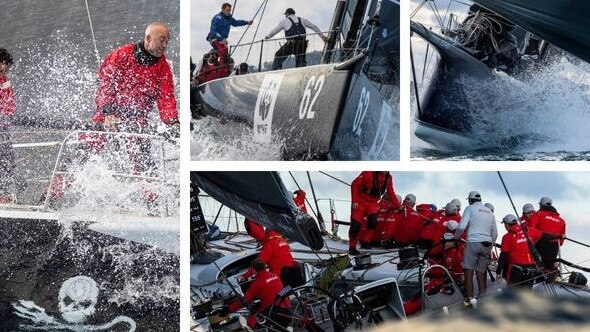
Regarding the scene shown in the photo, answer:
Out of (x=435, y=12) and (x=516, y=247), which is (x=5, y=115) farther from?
(x=516, y=247)

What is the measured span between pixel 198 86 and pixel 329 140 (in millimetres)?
647

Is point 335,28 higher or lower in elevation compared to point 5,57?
higher

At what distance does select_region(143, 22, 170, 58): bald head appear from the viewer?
4.24 m

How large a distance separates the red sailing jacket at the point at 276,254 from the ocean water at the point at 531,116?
739 mm

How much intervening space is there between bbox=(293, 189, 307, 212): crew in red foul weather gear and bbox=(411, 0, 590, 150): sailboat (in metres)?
0.61

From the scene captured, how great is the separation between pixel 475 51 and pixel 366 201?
908mm

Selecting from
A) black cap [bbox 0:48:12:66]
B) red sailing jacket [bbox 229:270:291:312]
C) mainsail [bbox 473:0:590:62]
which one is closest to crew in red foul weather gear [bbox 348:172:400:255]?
red sailing jacket [bbox 229:270:291:312]

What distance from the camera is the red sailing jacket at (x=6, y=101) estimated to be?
433 centimetres

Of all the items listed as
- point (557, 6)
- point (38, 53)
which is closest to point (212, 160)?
point (38, 53)

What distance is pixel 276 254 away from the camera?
14.1ft

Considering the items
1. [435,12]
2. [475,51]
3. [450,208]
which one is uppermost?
[435,12]

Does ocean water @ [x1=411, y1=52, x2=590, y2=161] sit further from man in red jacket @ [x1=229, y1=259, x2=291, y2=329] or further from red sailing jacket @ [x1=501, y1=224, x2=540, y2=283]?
man in red jacket @ [x1=229, y1=259, x2=291, y2=329]

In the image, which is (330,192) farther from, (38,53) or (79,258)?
(38,53)

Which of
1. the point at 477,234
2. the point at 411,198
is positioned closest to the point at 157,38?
the point at 411,198
